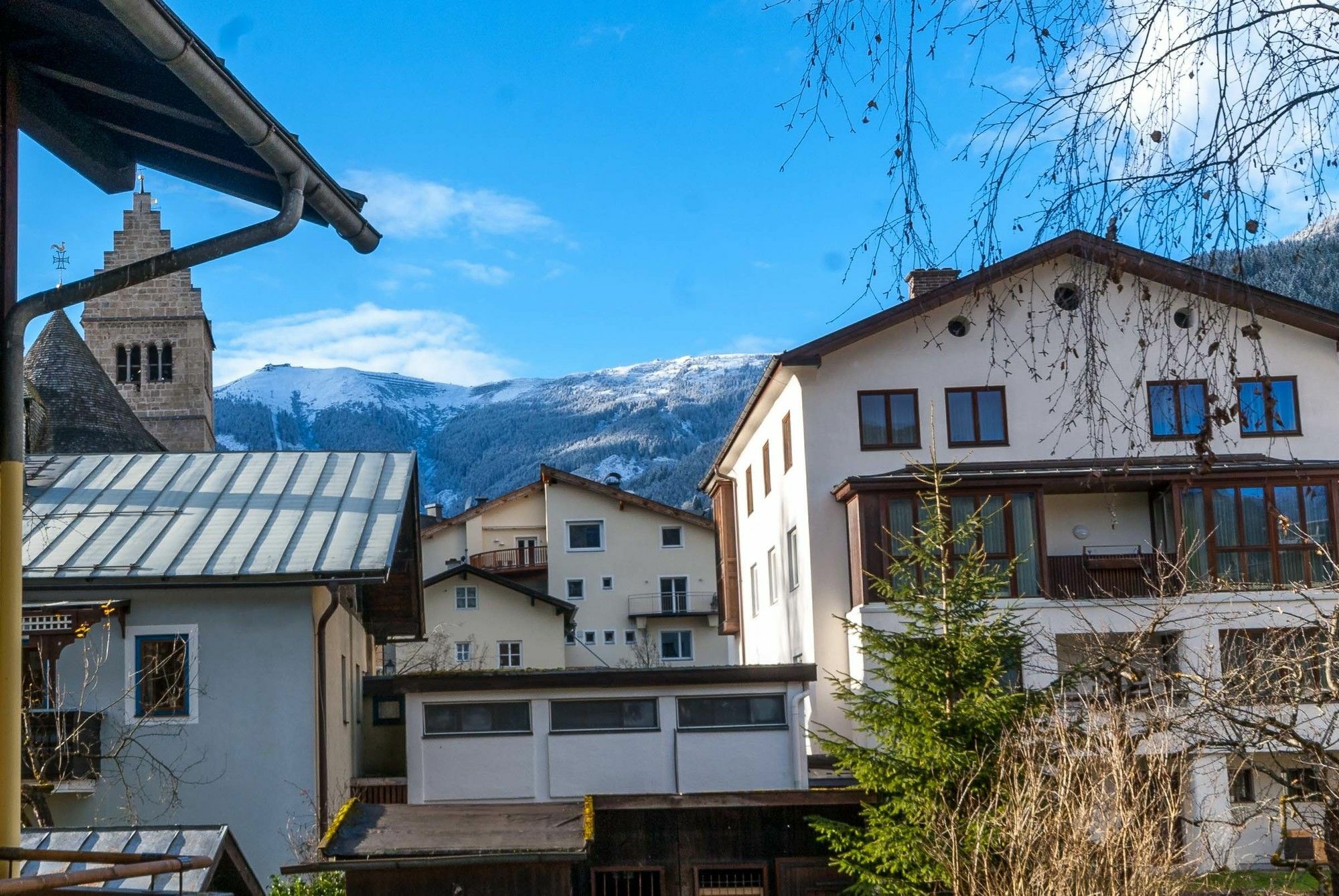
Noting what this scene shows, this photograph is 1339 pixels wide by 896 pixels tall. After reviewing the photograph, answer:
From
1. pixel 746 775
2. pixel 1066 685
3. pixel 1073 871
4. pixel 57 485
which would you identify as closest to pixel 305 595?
pixel 57 485

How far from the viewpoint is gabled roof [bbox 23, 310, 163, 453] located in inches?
1865

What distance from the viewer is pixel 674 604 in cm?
6494

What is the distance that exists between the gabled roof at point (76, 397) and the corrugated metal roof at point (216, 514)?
21.5m

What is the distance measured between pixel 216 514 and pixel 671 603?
4216 centimetres

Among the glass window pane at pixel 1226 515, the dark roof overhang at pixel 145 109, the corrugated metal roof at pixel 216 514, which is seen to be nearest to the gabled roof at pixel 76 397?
the corrugated metal roof at pixel 216 514

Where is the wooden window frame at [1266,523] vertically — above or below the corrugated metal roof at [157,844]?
above

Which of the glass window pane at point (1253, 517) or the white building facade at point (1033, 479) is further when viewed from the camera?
the glass window pane at point (1253, 517)

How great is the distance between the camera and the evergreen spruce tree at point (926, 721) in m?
17.8

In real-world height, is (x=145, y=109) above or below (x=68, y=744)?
above

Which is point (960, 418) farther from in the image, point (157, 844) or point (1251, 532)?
point (157, 844)

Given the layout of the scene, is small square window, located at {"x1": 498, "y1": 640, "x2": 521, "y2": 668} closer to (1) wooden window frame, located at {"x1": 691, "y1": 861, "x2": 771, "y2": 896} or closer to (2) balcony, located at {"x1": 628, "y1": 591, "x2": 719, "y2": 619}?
(2) balcony, located at {"x1": 628, "y1": 591, "x2": 719, "y2": 619}

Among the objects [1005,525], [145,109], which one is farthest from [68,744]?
[1005,525]

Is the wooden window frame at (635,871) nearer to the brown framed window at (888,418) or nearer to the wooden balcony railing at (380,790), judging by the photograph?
the wooden balcony railing at (380,790)

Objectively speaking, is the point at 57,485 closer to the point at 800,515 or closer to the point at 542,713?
the point at 542,713
